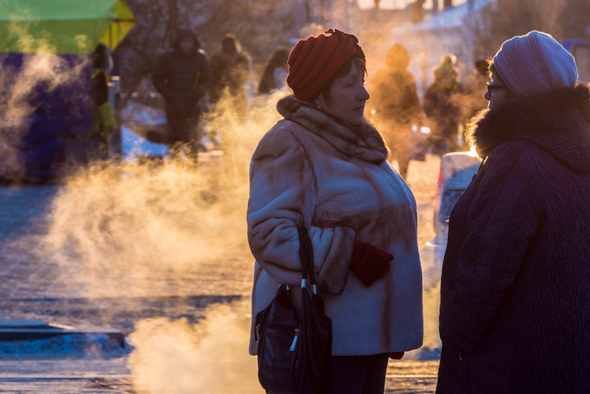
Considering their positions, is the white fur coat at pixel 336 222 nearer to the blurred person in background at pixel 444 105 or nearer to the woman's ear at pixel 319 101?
the woman's ear at pixel 319 101

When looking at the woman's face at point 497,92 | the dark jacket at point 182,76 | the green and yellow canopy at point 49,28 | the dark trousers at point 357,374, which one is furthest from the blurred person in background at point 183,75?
the woman's face at point 497,92

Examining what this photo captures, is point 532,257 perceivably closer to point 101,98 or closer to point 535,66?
point 535,66

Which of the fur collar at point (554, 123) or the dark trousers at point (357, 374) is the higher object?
the fur collar at point (554, 123)

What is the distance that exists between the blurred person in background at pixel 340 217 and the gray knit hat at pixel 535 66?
58cm

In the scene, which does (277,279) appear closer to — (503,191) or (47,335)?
(503,191)

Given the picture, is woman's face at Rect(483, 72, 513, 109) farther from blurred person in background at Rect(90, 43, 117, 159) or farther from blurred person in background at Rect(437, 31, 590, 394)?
blurred person in background at Rect(90, 43, 117, 159)

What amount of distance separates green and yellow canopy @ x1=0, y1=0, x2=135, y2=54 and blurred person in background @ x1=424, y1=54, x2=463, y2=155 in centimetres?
518

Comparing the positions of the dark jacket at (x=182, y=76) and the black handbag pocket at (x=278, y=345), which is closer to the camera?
the black handbag pocket at (x=278, y=345)

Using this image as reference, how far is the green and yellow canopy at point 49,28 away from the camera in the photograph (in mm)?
11695

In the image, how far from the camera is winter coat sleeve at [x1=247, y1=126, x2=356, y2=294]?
103 inches

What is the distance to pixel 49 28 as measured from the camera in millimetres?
11719

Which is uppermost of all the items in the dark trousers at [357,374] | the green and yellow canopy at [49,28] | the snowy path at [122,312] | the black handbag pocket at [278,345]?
the green and yellow canopy at [49,28]

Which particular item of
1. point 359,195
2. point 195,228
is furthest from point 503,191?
point 195,228

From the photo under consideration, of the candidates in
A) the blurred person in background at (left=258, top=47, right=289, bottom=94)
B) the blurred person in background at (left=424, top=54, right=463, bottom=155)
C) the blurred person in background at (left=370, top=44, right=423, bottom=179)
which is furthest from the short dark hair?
the blurred person in background at (left=424, top=54, right=463, bottom=155)
